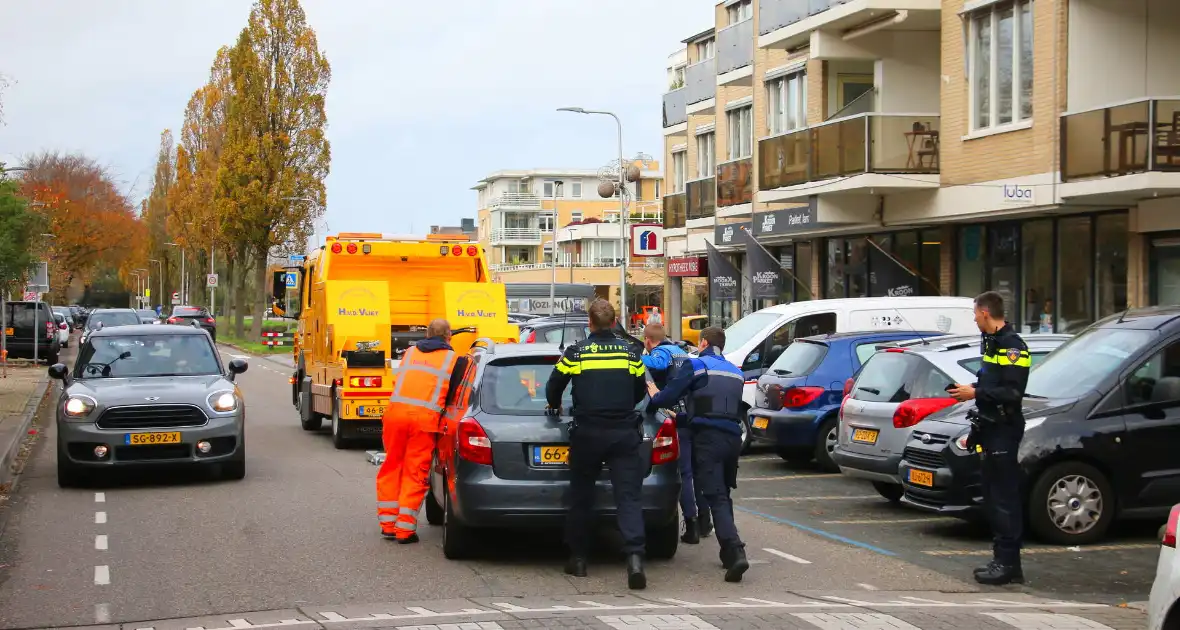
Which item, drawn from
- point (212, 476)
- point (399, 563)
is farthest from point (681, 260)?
point (399, 563)

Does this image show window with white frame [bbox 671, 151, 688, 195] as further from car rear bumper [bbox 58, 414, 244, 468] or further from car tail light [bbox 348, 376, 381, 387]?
car rear bumper [bbox 58, 414, 244, 468]

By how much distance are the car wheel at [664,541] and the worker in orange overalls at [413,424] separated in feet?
6.09

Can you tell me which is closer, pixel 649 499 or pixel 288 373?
pixel 649 499

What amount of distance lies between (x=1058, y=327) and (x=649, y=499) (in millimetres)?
15049

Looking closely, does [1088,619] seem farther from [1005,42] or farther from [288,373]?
[288,373]

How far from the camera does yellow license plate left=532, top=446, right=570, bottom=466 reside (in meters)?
9.38

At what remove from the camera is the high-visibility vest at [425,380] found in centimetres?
1062

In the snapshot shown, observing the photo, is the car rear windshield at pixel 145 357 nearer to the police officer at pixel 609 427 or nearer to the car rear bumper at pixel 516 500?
the car rear bumper at pixel 516 500

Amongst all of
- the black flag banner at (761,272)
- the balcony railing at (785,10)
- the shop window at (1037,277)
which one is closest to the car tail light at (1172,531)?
the shop window at (1037,277)

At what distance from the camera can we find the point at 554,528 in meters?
9.48

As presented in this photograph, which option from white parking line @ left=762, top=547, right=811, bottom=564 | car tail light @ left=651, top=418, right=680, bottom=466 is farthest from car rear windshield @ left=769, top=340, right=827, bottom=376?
car tail light @ left=651, top=418, right=680, bottom=466

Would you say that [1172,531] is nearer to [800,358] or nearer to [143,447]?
[800,358]

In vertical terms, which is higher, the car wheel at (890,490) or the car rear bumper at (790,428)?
the car rear bumper at (790,428)

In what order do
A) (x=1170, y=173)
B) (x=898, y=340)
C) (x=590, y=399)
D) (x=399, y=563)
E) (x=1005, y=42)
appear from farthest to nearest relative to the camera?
(x=1005, y=42) → (x=1170, y=173) → (x=898, y=340) → (x=399, y=563) → (x=590, y=399)
